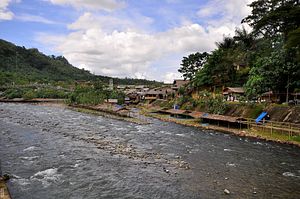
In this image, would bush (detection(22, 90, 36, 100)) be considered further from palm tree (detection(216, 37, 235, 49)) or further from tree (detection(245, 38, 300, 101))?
tree (detection(245, 38, 300, 101))

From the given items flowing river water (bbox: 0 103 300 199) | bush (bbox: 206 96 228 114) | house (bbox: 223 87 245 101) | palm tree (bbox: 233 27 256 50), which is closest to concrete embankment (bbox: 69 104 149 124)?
bush (bbox: 206 96 228 114)

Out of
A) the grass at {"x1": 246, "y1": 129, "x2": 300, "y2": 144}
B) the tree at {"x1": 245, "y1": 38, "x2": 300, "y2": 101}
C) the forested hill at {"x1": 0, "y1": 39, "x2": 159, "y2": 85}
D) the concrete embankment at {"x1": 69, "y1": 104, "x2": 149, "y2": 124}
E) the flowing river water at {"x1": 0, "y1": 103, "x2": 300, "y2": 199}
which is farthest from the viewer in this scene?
the forested hill at {"x1": 0, "y1": 39, "x2": 159, "y2": 85}

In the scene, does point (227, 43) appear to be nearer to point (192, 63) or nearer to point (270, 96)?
point (192, 63)

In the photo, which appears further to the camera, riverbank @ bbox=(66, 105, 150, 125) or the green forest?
riverbank @ bbox=(66, 105, 150, 125)

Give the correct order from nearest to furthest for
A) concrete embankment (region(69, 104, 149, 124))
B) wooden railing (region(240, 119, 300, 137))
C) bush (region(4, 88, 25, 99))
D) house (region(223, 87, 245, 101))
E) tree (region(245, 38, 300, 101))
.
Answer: wooden railing (region(240, 119, 300, 137)) < tree (region(245, 38, 300, 101)) < concrete embankment (region(69, 104, 149, 124)) < house (region(223, 87, 245, 101)) < bush (region(4, 88, 25, 99))

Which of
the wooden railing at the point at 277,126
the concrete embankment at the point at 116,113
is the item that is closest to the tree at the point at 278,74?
the wooden railing at the point at 277,126

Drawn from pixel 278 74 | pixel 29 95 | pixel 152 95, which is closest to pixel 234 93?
pixel 278 74

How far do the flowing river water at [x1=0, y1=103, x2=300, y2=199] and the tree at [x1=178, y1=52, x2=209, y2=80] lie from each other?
→ 47.3m


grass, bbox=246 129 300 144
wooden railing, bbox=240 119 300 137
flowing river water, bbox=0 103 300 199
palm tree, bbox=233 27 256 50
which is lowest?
flowing river water, bbox=0 103 300 199

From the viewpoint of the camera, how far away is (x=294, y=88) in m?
42.0

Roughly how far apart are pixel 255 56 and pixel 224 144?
119ft

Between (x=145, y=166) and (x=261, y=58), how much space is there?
35.0 metres

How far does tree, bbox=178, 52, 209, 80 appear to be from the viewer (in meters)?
79.9

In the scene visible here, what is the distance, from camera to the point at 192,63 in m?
81.4
